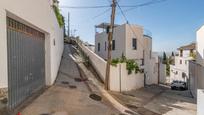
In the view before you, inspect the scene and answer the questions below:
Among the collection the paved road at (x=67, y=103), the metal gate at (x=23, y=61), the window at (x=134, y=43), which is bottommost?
the paved road at (x=67, y=103)

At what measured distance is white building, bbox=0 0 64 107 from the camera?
18.8 feet

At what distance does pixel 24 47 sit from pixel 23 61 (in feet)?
1.93

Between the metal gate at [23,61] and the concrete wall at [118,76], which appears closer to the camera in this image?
the metal gate at [23,61]

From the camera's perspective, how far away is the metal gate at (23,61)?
6898 millimetres

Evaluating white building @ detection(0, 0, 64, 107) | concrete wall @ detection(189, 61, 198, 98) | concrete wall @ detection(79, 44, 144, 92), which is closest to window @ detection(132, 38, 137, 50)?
concrete wall @ detection(79, 44, 144, 92)

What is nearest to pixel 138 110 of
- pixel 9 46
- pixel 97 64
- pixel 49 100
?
pixel 49 100

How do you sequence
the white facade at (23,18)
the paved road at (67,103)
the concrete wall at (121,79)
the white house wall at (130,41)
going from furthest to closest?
the white house wall at (130,41)
the concrete wall at (121,79)
the paved road at (67,103)
the white facade at (23,18)

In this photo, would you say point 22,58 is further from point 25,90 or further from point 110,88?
point 110,88

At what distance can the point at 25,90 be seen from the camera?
336 inches

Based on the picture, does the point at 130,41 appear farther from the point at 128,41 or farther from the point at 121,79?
the point at 121,79

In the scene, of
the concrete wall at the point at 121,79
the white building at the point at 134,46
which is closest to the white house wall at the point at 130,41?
the white building at the point at 134,46

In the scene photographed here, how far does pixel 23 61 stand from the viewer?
27.0 ft

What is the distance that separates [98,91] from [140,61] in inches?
550

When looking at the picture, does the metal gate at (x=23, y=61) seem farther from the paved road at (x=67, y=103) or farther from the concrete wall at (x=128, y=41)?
the concrete wall at (x=128, y=41)
